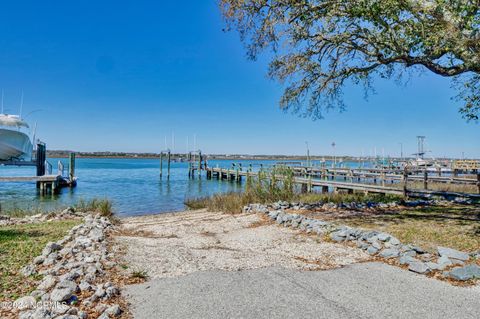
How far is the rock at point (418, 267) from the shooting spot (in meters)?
4.83

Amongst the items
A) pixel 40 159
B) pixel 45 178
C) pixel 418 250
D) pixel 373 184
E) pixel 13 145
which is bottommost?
pixel 373 184

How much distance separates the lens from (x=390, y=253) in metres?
5.61

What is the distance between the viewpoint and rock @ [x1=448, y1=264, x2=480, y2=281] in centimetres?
449

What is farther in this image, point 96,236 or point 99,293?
point 96,236

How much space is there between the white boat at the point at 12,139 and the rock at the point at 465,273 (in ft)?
99.9

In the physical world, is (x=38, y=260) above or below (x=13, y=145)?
below

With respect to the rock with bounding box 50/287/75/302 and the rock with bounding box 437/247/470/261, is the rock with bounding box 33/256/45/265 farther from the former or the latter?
the rock with bounding box 437/247/470/261

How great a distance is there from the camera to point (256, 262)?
527cm

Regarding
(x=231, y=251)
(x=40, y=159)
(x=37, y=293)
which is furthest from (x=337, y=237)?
(x=40, y=159)

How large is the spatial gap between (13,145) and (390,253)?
3059 centimetres

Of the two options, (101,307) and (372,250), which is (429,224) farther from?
(101,307)

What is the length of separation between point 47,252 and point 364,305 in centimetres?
474

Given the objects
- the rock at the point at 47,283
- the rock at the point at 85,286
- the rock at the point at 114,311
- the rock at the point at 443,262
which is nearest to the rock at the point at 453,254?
the rock at the point at 443,262

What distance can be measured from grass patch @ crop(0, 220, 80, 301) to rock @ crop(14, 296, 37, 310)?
26 centimetres
